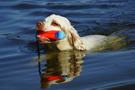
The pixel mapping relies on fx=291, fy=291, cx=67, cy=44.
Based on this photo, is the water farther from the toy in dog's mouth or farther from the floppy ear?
the toy in dog's mouth

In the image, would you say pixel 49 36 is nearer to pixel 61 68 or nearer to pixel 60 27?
pixel 60 27

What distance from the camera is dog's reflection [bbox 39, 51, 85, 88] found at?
4.12 m

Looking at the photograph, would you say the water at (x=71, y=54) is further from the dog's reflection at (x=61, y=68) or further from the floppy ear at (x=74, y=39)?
the floppy ear at (x=74, y=39)

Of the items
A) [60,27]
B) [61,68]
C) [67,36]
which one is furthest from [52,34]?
[61,68]

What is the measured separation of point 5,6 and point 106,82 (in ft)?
26.2

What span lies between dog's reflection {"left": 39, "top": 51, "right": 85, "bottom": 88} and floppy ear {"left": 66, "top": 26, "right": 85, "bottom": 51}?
145 mm

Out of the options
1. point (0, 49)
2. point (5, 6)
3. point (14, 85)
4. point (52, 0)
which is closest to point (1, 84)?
point (14, 85)

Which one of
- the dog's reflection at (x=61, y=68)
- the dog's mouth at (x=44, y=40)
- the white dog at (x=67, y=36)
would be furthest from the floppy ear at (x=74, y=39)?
the dog's mouth at (x=44, y=40)

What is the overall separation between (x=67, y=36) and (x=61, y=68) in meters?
1.15

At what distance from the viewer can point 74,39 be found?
583cm

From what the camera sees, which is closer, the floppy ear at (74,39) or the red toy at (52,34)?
the red toy at (52,34)

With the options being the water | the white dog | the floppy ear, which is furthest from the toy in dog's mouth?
the water

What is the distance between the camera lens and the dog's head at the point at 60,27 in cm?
527

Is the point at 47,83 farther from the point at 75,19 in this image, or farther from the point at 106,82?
the point at 75,19
